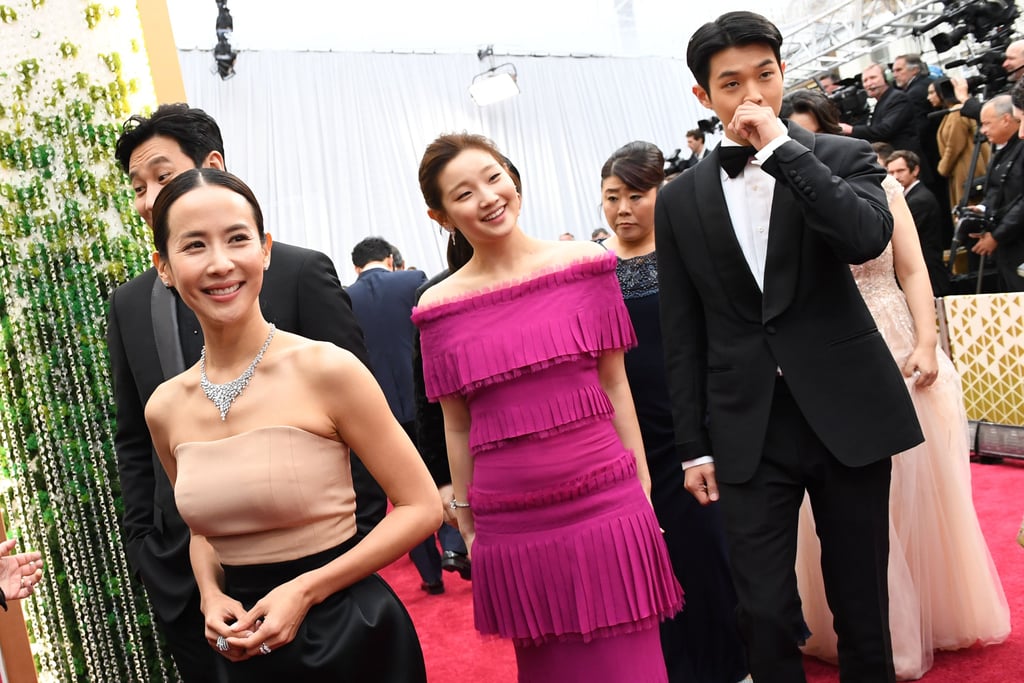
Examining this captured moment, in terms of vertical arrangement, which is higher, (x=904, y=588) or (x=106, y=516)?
(x=106, y=516)

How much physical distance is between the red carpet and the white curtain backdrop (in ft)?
23.3

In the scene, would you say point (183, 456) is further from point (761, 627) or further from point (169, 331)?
point (761, 627)

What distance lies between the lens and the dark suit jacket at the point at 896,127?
293 inches

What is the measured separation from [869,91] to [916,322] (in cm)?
530

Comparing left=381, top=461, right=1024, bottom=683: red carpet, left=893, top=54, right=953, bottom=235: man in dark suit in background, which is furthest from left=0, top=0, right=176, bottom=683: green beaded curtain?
left=893, top=54, right=953, bottom=235: man in dark suit in background

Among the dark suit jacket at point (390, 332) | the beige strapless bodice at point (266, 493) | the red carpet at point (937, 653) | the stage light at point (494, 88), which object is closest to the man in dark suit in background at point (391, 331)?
the dark suit jacket at point (390, 332)

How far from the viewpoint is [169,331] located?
7.10 ft

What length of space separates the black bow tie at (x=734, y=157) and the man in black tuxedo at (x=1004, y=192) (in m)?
4.01

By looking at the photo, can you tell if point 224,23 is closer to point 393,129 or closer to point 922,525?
point 393,129

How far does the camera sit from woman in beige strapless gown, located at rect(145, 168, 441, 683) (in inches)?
60.1

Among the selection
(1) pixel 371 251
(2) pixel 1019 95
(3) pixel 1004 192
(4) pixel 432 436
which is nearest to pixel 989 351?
(3) pixel 1004 192

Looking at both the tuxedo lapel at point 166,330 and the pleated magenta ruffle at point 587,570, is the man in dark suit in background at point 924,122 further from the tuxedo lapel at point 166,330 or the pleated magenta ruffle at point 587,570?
the tuxedo lapel at point 166,330

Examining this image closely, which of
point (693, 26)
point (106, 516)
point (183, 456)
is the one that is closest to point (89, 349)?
point (106, 516)

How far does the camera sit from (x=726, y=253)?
89.1 inches
